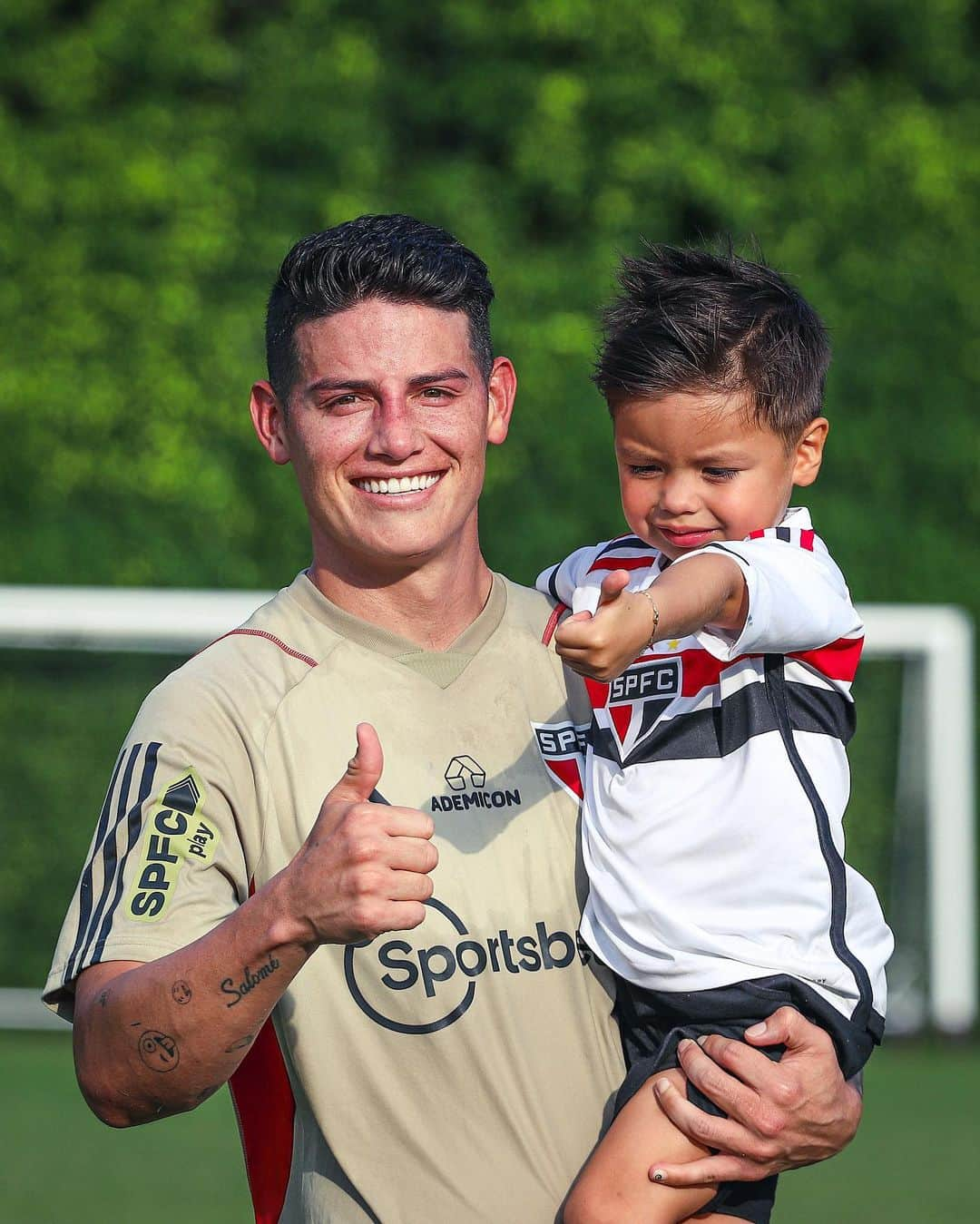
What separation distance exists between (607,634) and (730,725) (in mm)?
520

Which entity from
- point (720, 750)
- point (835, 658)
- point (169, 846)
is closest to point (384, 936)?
point (169, 846)

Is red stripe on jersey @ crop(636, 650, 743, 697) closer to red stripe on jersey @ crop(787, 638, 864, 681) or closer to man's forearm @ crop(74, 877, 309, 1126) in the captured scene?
red stripe on jersey @ crop(787, 638, 864, 681)

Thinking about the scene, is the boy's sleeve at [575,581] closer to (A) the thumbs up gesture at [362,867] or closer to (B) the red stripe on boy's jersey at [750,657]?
(B) the red stripe on boy's jersey at [750,657]

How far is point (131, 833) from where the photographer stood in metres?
2.37

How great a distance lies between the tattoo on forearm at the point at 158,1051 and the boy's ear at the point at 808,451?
1.21 m

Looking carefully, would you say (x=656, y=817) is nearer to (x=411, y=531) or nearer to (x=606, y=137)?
(x=411, y=531)

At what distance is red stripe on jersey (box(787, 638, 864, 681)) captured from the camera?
249 cm

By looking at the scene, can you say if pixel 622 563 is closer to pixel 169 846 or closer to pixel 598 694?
pixel 598 694

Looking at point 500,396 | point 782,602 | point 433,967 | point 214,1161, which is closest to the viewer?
point 782,602

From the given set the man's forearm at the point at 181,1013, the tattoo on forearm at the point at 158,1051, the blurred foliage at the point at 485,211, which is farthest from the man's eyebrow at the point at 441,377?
the blurred foliage at the point at 485,211

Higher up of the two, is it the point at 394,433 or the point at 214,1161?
the point at 394,433

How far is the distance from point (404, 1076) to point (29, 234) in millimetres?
7256

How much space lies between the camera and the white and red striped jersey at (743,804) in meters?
2.37

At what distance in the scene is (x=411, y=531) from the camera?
2639 mm
